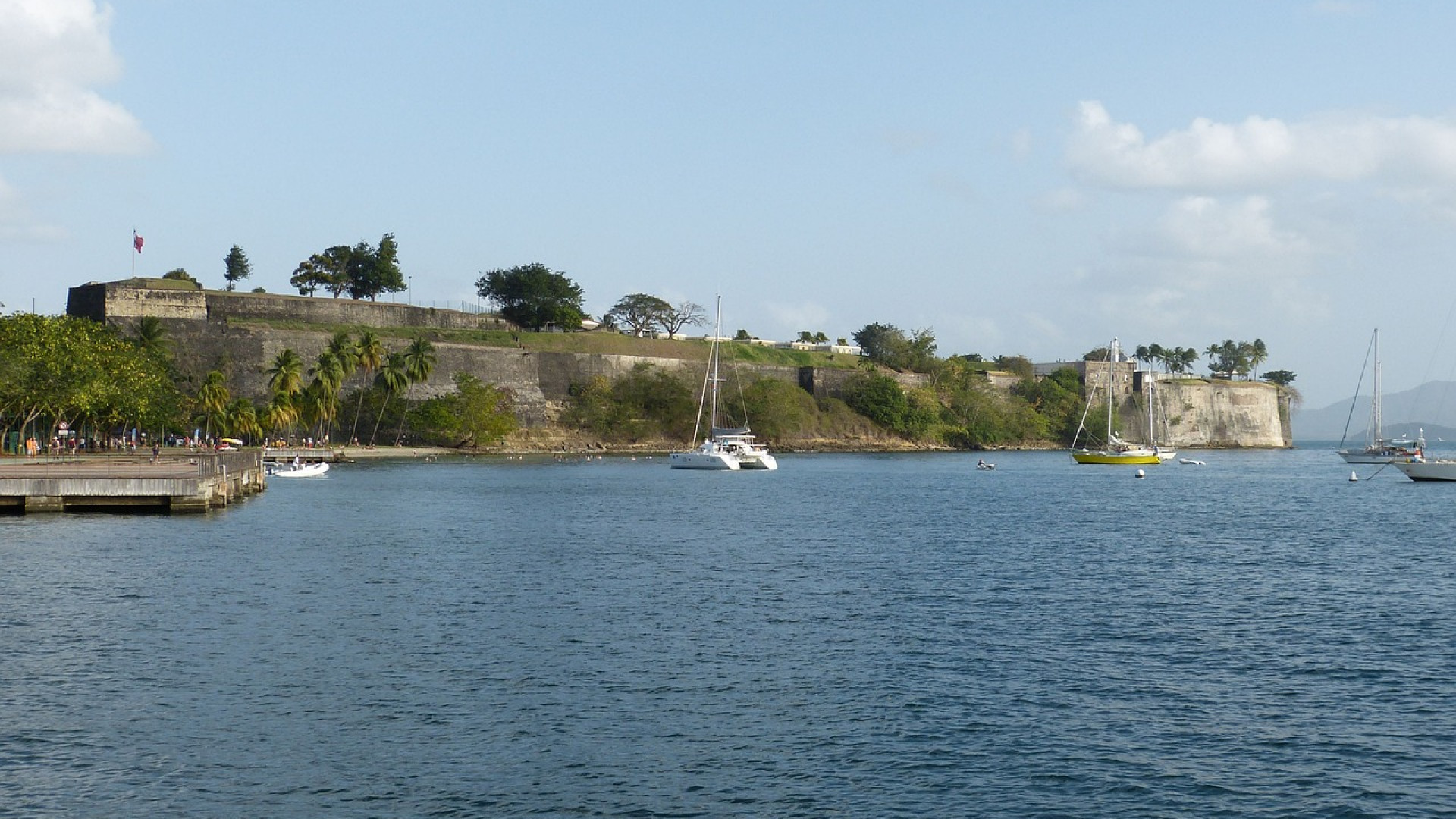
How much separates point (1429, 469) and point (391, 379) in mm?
63819

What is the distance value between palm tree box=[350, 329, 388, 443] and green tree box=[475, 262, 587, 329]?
76.0 feet

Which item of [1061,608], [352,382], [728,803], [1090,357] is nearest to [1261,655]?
[1061,608]

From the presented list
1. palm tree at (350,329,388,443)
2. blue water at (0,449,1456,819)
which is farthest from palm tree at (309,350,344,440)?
blue water at (0,449,1456,819)

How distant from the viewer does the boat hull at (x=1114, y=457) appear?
290 feet

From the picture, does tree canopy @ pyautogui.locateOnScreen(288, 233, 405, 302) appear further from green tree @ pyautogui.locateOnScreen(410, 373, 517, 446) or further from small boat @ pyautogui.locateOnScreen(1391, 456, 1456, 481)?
small boat @ pyautogui.locateOnScreen(1391, 456, 1456, 481)

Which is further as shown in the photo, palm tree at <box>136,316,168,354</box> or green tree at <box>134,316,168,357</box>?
palm tree at <box>136,316,168,354</box>

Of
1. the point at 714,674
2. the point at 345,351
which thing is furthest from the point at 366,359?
the point at 714,674

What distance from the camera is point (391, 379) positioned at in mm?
86625

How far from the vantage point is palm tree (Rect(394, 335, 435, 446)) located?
88.5 meters

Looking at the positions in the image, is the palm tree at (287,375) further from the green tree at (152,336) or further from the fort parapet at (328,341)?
the green tree at (152,336)

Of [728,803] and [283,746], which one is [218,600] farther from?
[728,803]

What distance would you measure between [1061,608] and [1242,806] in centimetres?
1116

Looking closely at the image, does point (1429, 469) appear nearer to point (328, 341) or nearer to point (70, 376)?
point (70, 376)

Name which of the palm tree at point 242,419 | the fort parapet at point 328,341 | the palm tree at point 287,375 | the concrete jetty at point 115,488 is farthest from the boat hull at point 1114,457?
the concrete jetty at point 115,488
